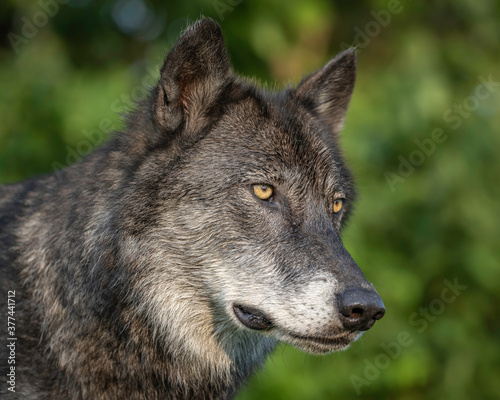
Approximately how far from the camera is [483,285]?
24.7 feet

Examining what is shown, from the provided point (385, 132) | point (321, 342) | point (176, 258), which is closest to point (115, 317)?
point (176, 258)

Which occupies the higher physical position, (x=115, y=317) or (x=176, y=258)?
(x=176, y=258)

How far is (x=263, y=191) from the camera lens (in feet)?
11.2

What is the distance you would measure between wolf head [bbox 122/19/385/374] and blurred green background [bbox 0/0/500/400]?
10.1 ft

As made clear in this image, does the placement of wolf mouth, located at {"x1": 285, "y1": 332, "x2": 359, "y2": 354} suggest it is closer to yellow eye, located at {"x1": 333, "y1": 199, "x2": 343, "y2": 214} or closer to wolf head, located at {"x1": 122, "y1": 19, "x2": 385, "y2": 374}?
wolf head, located at {"x1": 122, "y1": 19, "x2": 385, "y2": 374}

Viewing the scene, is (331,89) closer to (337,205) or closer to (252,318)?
(337,205)

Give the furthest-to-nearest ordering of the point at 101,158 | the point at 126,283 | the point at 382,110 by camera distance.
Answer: the point at 382,110, the point at 101,158, the point at 126,283

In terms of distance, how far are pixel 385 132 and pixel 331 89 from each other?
108 inches

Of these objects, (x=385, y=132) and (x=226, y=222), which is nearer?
(x=226, y=222)

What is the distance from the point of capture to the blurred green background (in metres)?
6.84

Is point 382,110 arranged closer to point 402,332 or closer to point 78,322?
point 402,332

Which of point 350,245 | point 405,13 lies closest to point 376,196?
point 350,245

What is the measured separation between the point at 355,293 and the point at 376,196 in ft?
14.8

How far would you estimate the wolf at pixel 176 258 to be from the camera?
10.6 ft
